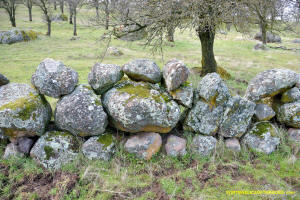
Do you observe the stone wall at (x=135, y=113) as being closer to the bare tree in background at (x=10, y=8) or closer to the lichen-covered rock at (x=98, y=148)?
the lichen-covered rock at (x=98, y=148)

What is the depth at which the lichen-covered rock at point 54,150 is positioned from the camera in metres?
3.89

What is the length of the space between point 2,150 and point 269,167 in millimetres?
5293

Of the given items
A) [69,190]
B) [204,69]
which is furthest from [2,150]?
[204,69]

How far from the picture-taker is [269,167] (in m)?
4.01

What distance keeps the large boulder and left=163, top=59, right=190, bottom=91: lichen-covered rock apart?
21.2m

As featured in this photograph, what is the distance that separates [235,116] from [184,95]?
1.22 m

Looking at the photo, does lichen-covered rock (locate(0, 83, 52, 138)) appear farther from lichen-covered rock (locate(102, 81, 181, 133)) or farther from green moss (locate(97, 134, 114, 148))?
lichen-covered rock (locate(102, 81, 181, 133))

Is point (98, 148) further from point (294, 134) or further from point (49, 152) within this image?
point (294, 134)

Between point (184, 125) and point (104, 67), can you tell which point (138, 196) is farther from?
point (104, 67)

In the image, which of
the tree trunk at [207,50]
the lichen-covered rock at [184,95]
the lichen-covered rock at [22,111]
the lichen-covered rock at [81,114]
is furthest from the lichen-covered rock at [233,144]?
the tree trunk at [207,50]

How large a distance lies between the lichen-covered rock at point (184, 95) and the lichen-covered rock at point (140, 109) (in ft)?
0.43

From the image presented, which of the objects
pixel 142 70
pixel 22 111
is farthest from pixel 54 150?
pixel 142 70

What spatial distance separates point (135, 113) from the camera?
3900 mm

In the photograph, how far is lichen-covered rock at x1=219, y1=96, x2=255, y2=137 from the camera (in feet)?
14.5
